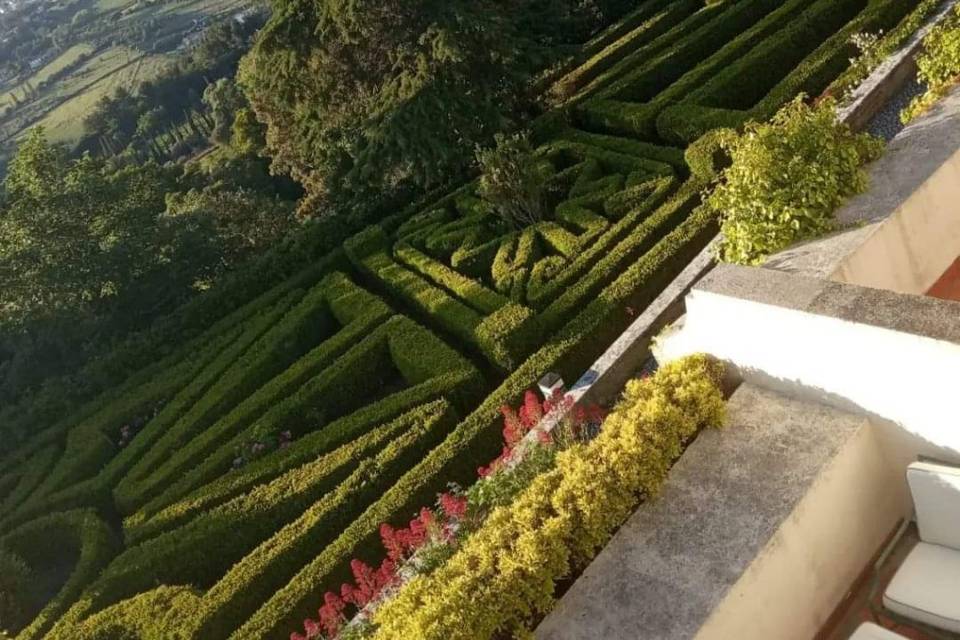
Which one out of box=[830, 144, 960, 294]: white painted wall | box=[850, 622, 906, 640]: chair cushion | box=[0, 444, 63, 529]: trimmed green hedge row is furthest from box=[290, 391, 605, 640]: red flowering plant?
box=[0, 444, 63, 529]: trimmed green hedge row

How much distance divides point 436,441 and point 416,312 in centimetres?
400

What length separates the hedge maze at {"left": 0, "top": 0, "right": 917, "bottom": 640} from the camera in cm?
1027

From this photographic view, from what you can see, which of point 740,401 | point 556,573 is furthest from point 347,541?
point 740,401

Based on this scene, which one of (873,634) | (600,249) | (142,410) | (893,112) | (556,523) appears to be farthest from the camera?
(142,410)

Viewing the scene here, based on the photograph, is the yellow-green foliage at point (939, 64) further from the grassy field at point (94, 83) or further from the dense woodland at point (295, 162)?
the grassy field at point (94, 83)

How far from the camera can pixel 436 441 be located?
35.6 feet

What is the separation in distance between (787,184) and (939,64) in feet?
14.3

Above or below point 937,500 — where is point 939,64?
above

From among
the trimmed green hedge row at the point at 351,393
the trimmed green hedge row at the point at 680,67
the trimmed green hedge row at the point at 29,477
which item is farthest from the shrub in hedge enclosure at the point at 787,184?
the trimmed green hedge row at the point at 29,477

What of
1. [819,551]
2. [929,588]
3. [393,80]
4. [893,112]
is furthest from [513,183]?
[929,588]

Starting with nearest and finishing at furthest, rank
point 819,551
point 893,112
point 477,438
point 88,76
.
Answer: point 819,551, point 477,438, point 893,112, point 88,76

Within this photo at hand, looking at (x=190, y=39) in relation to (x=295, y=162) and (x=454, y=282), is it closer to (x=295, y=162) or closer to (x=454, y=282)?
(x=295, y=162)

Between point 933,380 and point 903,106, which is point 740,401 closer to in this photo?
point 933,380

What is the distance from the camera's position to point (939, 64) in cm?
994
